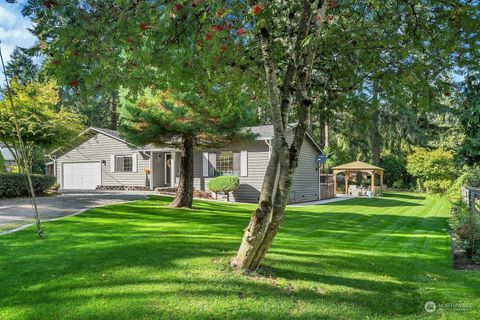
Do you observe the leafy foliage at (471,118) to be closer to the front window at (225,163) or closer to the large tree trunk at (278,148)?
the large tree trunk at (278,148)

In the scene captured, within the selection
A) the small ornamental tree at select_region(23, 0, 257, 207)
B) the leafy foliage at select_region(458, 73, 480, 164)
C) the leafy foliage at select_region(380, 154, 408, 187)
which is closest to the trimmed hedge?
the small ornamental tree at select_region(23, 0, 257, 207)

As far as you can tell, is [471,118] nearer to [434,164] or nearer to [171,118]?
[171,118]

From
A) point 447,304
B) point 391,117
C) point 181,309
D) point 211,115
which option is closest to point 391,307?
point 447,304

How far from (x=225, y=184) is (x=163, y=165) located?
621cm

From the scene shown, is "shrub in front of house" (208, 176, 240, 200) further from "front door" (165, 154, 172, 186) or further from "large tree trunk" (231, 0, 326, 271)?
"large tree trunk" (231, 0, 326, 271)

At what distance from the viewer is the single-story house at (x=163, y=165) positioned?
17.4 m

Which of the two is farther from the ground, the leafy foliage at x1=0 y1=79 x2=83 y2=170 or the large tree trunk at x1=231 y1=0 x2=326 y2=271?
the leafy foliage at x1=0 y1=79 x2=83 y2=170

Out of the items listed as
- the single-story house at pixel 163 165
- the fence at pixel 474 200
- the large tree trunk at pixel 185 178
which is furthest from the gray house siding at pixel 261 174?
the fence at pixel 474 200

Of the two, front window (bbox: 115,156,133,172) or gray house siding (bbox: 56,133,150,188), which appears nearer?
gray house siding (bbox: 56,133,150,188)

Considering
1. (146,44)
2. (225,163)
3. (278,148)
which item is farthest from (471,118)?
(225,163)

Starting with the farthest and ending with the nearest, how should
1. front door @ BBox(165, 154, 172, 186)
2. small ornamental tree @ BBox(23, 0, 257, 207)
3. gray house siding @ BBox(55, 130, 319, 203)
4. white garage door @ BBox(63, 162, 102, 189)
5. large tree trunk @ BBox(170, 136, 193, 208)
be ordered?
white garage door @ BBox(63, 162, 102, 189)
front door @ BBox(165, 154, 172, 186)
gray house siding @ BBox(55, 130, 319, 203)
large tree trunk @ BBox(170, 136, 193, 208)
small ornamental tree @ BBox(23, 0, 257, 207)

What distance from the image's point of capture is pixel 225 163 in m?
18.4

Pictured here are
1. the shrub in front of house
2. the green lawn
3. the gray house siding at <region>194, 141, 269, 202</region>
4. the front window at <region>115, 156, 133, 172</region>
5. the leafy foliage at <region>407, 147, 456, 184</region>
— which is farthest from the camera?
the leafy foliage at <region>407, 147, 456, 184</region>

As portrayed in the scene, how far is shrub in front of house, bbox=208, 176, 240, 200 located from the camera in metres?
16.6
